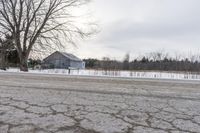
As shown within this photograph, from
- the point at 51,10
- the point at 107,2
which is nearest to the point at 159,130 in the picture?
the point at 107,2

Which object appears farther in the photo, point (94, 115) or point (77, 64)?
point (77, 64)

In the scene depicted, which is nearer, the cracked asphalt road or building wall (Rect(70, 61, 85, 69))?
the cracked asphalt road

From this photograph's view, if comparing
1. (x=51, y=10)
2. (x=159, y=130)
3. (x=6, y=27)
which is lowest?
(x=159, y=130)

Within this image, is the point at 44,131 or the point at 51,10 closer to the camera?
the point at 44,131

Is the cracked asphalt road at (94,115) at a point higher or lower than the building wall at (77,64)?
lower

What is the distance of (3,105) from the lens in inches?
201

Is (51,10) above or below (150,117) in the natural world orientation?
above

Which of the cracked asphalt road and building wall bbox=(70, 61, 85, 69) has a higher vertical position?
building wall bbox=(70, 61, 85, 69)

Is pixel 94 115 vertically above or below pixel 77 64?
below

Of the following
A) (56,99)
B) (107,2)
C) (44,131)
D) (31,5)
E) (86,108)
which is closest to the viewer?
(44,131)

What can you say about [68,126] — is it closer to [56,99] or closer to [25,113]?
[25,113]

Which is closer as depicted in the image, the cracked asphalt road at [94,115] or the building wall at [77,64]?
the cracked asphalt road at [94,115]

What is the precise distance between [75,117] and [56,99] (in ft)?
5.77

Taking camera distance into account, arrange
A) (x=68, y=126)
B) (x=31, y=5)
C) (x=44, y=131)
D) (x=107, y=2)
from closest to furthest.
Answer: (x=44, y=131) < (x=68, y=126) < (x=107, y=2) < (x=31, y=5)
